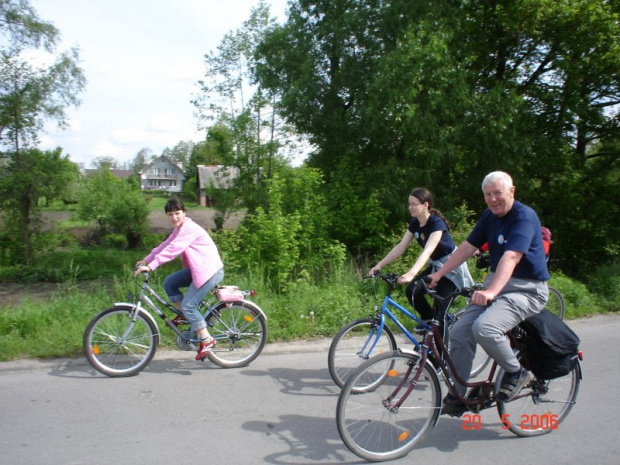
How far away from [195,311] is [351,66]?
347 inches

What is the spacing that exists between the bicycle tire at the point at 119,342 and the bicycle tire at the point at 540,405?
3.68 metres

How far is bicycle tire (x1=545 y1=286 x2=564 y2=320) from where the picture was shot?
792 cm

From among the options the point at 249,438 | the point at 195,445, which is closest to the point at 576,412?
the point at 249,438

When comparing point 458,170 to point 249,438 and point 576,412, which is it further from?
point 249,438

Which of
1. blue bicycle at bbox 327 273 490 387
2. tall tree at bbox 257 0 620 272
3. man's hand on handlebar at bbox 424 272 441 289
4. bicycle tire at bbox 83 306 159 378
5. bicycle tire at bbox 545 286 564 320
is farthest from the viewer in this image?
tall tree at bbox 257 0 620 272

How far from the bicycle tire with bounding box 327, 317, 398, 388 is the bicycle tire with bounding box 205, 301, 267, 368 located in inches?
46.9

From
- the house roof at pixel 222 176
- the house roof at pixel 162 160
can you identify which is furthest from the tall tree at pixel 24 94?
the house roof at pixel 162 160

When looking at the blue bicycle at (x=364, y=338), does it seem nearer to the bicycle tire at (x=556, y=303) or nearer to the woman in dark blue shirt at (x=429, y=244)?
the woman in dark blue shirt at (x=429, y=244)

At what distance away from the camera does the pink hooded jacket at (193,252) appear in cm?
549

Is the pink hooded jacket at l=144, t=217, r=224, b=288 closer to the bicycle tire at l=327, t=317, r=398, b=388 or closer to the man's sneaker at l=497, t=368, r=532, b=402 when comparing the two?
the bicycle tire at l=327, t=317, r=398, b=388

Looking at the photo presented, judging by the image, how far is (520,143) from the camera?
38.4 ft

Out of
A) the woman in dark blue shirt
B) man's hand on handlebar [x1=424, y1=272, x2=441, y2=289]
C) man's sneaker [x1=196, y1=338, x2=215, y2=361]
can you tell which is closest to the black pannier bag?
man's hand on handlebar [x1=424, y1=272, x2=441, y2=289]

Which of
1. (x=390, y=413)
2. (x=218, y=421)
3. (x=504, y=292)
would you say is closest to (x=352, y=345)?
(x=390, y=413)

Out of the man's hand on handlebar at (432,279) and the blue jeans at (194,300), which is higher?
the man's hand on handlebar at (432,279)
